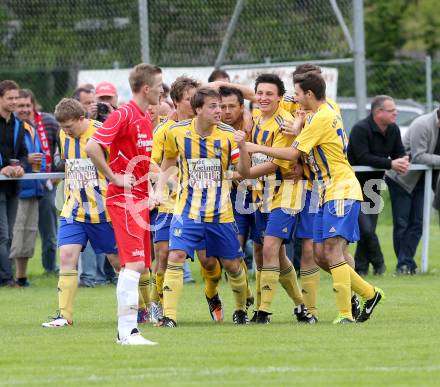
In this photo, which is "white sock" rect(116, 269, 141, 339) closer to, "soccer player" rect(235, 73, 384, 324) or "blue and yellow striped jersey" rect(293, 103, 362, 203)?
"soccer player" rect(235, 73, 384, 324)

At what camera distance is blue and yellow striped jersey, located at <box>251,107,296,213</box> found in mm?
10547

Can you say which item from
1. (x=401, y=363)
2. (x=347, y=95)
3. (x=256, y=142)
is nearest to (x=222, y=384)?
(x=401, y=363)

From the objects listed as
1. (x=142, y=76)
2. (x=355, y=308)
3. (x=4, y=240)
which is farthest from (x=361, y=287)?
(x=4, y=240)

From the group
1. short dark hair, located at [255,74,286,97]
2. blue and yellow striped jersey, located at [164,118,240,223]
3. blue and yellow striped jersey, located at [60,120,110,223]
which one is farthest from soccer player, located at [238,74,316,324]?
blue and yellow striped jersey, located at [60,120,110,223]

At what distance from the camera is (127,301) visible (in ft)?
28.4

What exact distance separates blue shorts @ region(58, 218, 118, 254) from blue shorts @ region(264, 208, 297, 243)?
1.35 metres

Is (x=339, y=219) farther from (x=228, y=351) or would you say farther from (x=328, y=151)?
(x=228, y=351)

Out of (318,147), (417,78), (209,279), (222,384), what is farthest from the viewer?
(417,78)

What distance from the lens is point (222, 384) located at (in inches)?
280

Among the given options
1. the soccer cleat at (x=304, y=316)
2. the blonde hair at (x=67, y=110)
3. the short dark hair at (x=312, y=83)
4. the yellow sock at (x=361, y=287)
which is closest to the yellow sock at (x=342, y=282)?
the yellow sock at (x=361, y=287)

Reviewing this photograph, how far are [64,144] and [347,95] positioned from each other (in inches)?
679

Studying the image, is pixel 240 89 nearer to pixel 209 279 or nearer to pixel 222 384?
pixel 209 279

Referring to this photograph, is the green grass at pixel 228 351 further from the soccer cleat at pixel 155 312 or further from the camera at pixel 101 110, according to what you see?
the camera at pixel 101 110

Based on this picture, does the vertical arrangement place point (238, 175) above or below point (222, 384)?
above
